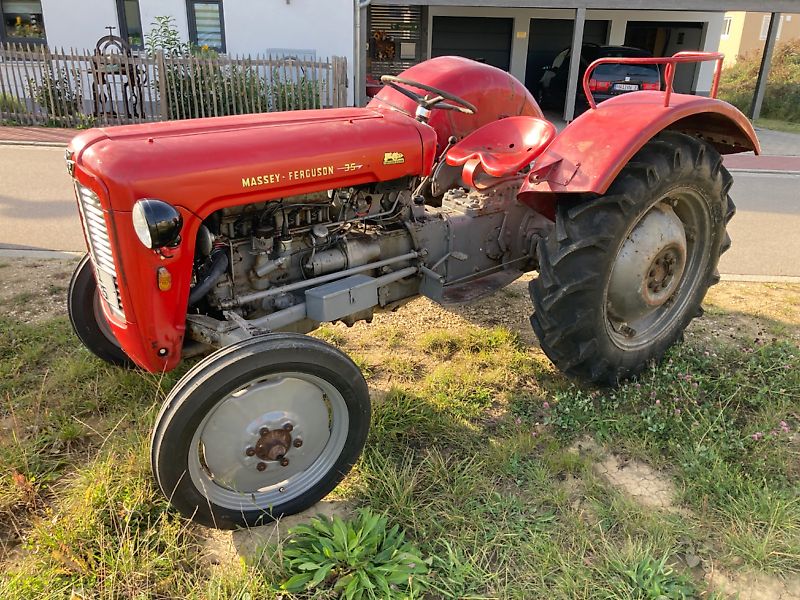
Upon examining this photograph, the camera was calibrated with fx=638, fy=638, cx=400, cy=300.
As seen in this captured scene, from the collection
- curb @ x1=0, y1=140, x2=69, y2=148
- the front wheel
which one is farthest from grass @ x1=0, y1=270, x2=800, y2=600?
curb @ x1=0, y1=140, x2=69, y2=148

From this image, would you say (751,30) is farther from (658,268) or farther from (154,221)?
(154,221)

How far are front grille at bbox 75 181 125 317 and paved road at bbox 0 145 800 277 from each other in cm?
292

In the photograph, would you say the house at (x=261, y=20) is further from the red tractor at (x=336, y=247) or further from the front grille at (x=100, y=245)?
the front grille at (x=100, y=245)

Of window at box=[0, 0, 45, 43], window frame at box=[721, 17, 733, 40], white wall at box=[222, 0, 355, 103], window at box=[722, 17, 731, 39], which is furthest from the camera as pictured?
window at box=[722, 17, 731, 39]

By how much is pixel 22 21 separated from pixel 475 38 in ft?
32.3

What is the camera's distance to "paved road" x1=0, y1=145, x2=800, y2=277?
206 inches

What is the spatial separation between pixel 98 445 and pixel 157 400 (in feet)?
1.11

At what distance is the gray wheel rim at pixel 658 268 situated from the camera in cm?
308

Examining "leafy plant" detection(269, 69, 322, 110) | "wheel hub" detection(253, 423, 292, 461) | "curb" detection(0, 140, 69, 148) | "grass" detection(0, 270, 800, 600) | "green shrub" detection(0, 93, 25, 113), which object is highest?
"leafy plant" detection(269, 69, 322, 110)

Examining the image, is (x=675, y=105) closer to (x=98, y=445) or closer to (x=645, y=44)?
(x=98, y=445)

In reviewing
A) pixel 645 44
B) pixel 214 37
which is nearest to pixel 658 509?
pixel 214 37

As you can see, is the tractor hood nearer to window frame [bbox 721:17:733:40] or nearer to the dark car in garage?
the dark car in garage

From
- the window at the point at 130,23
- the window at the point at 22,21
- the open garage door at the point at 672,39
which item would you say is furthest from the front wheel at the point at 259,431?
the open garage door at the point at 672,39

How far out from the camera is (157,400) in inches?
119
